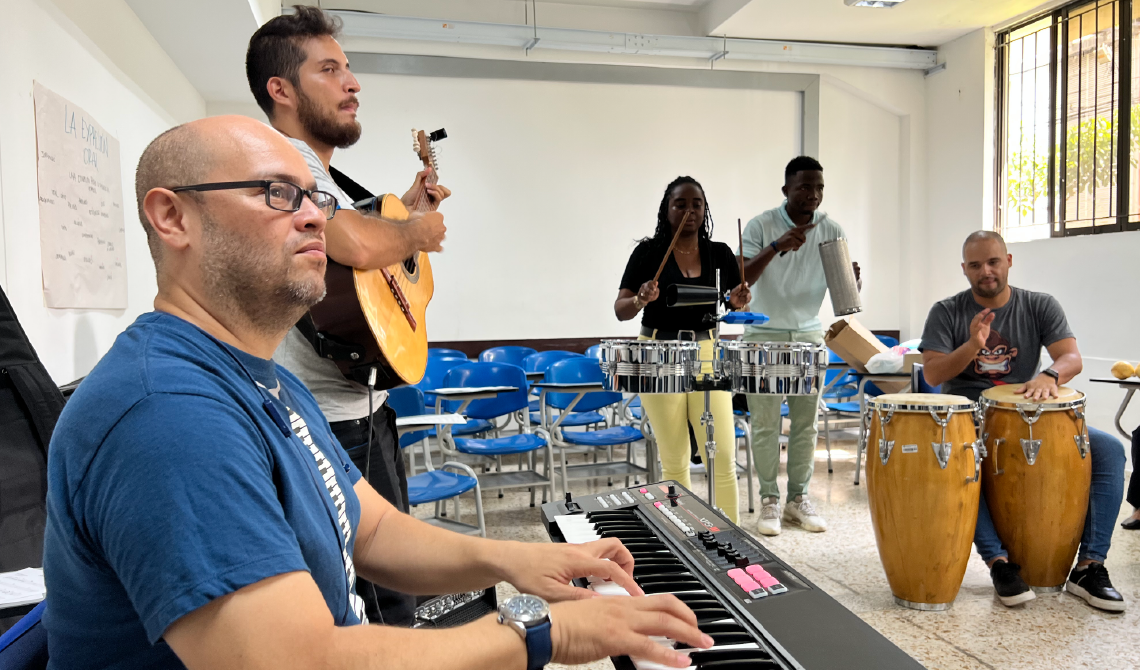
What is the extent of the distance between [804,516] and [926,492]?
1.27m

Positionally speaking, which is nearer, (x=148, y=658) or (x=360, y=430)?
(x=148, y=658)

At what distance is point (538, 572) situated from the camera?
1.17 meters

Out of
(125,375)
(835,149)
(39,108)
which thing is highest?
(835,149)

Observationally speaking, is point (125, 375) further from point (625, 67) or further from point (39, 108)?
point (625, 67)

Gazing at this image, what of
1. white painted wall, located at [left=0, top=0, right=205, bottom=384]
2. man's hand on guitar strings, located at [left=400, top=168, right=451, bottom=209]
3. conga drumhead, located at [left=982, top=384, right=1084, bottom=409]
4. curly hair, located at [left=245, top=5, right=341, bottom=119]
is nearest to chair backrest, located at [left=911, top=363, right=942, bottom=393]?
conga drumhead, located at [left=982, top=384, right=1084, bottom=409]


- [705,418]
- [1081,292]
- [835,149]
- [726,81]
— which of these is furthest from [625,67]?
[705,418]

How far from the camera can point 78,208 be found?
310 centimetres

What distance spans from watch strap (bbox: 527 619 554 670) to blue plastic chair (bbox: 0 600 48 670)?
1.83 feet

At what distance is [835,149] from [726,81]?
56.1 inches

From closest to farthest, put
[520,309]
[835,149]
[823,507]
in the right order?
1. [823,507]
2. [520,309]
3. [835,149]

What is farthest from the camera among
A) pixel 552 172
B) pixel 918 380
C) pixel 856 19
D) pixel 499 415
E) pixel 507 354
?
pixel 552 172

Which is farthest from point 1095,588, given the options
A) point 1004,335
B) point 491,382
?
point 491,382

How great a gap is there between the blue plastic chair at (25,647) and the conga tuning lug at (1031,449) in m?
3.27

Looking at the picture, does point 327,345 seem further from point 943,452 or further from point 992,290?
point 992,290
